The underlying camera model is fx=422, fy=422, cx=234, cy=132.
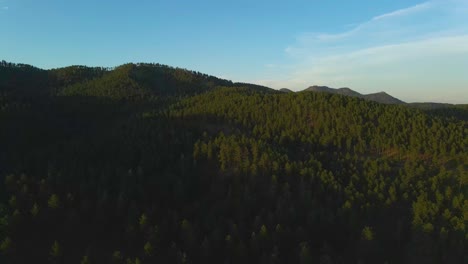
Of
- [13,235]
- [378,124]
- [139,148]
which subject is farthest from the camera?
[378,124]

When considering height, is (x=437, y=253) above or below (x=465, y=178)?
below

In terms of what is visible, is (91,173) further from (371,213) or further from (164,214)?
(371,213)

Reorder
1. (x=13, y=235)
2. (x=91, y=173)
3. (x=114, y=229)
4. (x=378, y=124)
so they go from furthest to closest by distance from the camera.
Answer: (x=378, y=124)
(x=91, y=173)
(x=114, y=229)
(x=13, y=235)

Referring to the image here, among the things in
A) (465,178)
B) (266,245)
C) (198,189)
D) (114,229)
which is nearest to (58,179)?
(114,229)

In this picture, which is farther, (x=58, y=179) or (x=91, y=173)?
(x=91, y=173)

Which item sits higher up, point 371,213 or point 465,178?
point 465,178

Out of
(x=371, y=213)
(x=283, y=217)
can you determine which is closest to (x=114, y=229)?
(x=283, y=217)

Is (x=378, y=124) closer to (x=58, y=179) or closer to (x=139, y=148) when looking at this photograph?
(x=139, y=148)

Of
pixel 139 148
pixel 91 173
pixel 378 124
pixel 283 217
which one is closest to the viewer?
pixel 283 217

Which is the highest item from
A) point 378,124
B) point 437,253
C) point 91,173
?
point 378,124
